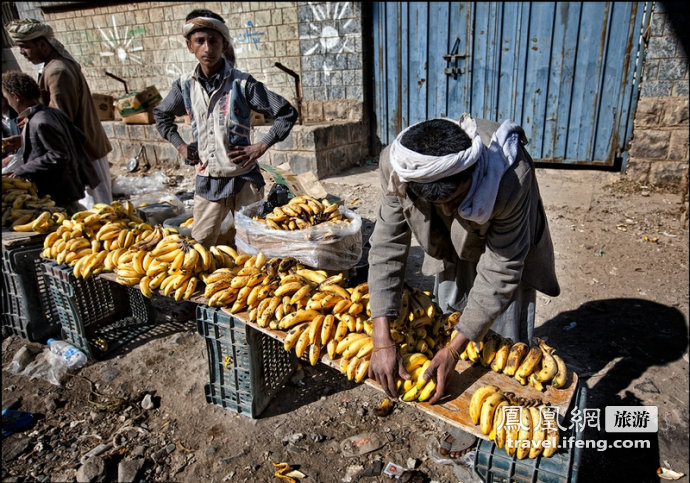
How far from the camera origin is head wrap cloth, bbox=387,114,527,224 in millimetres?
1495

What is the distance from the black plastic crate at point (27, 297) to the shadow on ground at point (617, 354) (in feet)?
13.6

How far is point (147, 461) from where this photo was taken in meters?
2.65

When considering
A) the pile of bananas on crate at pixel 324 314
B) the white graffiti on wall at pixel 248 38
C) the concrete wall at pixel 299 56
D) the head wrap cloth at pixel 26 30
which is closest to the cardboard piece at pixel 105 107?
the concrete wall at pixel 299 56

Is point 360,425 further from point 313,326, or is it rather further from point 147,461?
point 147,461

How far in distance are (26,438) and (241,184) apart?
88.8 inches

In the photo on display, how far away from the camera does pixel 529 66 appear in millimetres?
7031

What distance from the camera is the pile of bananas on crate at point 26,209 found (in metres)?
3.64

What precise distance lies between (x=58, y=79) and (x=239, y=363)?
11.7ft

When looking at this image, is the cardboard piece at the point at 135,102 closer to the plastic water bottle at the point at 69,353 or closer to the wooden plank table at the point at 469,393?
the plastic water bottle at the point at 69,353

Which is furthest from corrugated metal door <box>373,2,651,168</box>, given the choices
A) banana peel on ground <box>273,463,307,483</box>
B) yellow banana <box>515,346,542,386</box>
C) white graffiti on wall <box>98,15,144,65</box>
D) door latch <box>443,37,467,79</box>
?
banana peel on ground <box>273,463,307,483</box>

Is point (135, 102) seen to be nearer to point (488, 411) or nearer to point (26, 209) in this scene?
point (26, 209)

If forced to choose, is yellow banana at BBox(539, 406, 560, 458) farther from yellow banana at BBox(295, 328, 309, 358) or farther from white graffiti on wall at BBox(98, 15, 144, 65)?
white graffiti on wall at BBox(98, 15, 144, 65)

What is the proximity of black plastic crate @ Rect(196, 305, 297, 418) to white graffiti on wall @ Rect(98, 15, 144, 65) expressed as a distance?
998 cm

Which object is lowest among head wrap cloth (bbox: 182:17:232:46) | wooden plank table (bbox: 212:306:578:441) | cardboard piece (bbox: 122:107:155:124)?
wooden plank table (bbox: 212:306:578:441)
